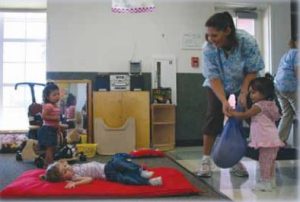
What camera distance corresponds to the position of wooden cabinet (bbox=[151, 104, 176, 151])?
12.7 ft

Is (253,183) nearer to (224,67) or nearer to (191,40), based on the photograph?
(224,67)

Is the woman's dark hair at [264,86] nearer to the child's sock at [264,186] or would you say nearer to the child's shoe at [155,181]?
the child's sock at [264,186]

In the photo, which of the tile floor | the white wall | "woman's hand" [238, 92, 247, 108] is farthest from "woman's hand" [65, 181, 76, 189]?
the white wall

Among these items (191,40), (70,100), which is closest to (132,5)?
(191,40)

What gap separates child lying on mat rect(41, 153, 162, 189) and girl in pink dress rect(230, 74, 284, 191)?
551 mm

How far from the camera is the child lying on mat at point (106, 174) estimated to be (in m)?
1.84

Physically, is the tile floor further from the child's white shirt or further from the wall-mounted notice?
the wall-mounted notice

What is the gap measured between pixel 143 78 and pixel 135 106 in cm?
44

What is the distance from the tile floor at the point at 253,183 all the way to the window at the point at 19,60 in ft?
7.78

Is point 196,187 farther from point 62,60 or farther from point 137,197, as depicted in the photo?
point 62,60

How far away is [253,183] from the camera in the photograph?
1.99m

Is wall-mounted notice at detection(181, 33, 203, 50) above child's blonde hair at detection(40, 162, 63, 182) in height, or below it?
above

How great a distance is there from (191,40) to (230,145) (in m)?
2.44

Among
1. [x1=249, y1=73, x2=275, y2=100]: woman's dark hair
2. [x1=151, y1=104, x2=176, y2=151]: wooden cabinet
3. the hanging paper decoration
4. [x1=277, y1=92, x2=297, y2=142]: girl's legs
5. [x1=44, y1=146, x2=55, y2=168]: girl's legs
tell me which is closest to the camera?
[x1=249, y1=73, x2=275, y2=100]: woman's dark hair
